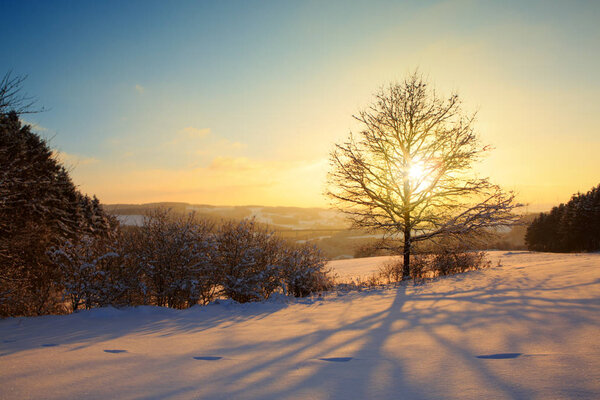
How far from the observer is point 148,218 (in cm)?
774

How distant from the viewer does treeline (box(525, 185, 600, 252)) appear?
3734 centimetres

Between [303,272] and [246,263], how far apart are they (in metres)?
2.08

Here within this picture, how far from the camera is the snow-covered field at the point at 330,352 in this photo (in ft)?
7.18

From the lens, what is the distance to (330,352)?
311cm

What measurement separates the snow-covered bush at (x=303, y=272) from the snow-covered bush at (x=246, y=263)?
0.37 metres

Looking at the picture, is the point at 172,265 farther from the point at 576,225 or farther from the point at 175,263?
the point at 576,225

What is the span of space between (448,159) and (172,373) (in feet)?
34.2

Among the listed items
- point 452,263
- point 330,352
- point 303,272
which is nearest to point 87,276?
point 303,272

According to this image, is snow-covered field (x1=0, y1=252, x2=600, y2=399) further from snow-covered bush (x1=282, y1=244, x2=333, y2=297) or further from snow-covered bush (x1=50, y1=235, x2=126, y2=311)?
snow-covered bush (x1=282, y1=244, x2=333, y2=297)

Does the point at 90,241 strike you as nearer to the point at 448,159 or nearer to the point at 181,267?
the point at 181,267

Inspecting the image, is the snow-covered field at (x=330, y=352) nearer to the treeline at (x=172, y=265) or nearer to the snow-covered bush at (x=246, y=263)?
the treeline at (x=172, y=265)

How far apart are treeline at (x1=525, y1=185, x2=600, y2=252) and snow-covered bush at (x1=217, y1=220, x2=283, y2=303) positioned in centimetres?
4091

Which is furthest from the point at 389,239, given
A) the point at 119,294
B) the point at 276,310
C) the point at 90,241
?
the point at 90,241

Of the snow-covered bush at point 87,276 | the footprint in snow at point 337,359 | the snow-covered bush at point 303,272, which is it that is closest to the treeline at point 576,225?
the snow-covered bush at point 303,272
